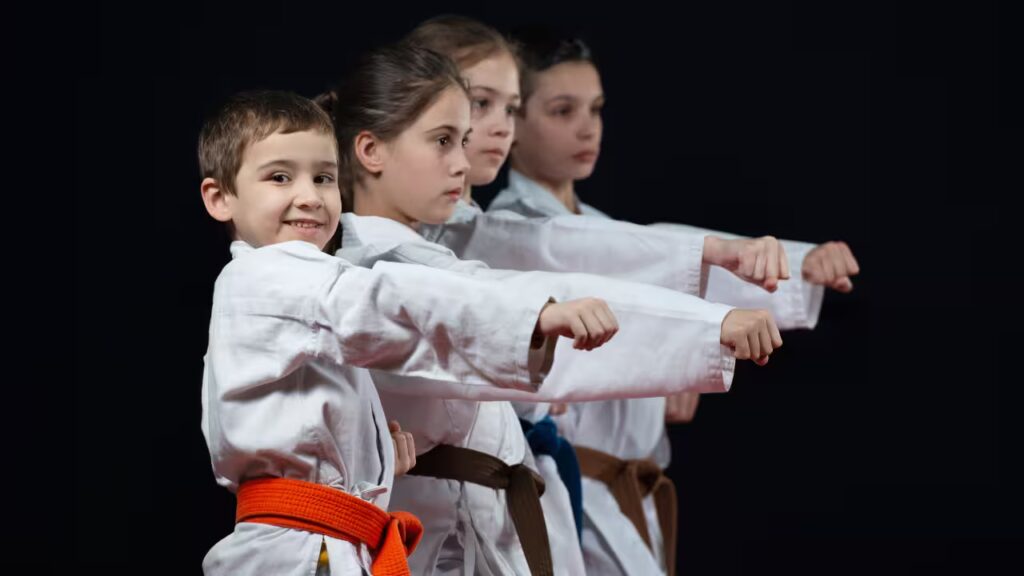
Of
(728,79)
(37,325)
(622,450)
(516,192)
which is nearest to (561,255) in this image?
(516,192)

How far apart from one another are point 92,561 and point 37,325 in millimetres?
423

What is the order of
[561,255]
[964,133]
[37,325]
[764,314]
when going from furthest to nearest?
[964,133] < [37,325] < [561,255] < [764,314]

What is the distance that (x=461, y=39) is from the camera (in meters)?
2.35

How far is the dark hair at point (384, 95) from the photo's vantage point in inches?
79.6

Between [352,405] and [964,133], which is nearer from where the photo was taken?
[352,405]

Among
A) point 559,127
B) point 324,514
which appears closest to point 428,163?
point 324,514

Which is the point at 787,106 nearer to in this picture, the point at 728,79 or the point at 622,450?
the point at 728,79

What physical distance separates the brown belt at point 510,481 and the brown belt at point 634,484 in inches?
23.9

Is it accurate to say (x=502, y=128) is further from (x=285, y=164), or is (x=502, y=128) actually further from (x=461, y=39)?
(x=285, y=164)

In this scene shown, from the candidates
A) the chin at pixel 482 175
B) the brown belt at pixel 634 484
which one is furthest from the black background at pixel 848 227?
the chin at pixel 482 175

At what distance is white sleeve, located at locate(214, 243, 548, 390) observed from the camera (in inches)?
61.5

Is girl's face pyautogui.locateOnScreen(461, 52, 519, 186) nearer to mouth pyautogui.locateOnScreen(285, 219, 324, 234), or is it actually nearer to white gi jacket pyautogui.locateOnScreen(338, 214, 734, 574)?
white gi jacket pyautogui.locateOnScreen(338, 214, 734, 574)

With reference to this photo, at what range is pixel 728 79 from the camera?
3490 mm

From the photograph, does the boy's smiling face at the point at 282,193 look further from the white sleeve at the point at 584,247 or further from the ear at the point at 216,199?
the white sleeve at the point at 584,247
